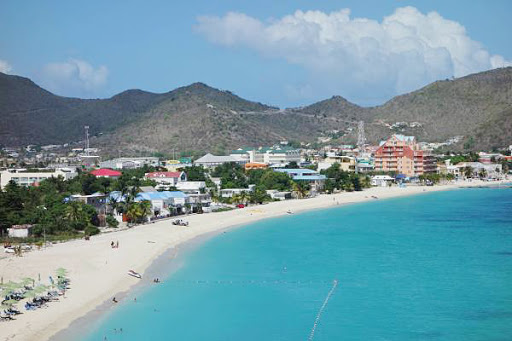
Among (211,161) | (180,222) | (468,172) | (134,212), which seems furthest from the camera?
(468,172)

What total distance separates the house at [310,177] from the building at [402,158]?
25109mm

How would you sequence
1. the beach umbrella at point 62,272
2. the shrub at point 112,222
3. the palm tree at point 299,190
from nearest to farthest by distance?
1. the beach umbrella at point 62,272
2. the shrub at point 112,222
3. the palm tree at point 299,190

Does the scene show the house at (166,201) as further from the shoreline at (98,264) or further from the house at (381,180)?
the house at (381,180)

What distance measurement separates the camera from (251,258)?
139 feet

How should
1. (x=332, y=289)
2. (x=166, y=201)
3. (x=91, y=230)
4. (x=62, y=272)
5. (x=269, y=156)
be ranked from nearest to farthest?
(x=62, y=272)
(x=332, y=289)
(x=91, y=230)
(x=166, y=201)
(x=269, y=156)

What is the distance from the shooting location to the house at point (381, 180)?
110m

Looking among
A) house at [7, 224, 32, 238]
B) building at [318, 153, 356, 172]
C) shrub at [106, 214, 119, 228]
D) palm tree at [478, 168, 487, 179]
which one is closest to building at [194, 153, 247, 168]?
building at [318, 153, 356, 172]

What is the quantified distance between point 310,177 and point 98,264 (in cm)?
6206

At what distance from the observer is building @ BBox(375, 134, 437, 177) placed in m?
120

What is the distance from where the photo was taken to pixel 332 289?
109 feet

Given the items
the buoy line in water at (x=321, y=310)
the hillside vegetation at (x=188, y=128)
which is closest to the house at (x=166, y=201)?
the buoy line in water at (x=321, y=310)

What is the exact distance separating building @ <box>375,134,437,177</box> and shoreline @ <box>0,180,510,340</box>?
201 ft

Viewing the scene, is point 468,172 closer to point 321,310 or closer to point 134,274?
point 134,274

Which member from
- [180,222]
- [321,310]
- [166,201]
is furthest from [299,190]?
[321,310]
